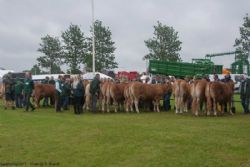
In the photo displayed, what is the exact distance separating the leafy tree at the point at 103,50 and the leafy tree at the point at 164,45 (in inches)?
236

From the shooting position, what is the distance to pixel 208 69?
3984cm

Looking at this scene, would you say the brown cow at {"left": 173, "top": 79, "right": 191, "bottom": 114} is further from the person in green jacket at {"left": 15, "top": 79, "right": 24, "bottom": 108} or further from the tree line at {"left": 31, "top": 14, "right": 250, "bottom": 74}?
the tree line at {"left": 31, "top": 14, "right": 250, "bottom": 74}

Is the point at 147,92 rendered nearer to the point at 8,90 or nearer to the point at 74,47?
the point at 8,90

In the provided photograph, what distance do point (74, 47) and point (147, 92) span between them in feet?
166

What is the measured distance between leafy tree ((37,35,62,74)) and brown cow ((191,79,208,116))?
2534 inches

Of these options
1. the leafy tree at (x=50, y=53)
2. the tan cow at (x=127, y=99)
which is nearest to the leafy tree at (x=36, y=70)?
Result: the leafy tree at (x=50, y=53)

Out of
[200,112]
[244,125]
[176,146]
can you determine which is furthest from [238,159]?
[200,112]

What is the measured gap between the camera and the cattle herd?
18719 mm

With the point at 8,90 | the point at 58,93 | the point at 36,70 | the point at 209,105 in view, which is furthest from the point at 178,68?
the point at 36,70

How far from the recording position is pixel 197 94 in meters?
19.0

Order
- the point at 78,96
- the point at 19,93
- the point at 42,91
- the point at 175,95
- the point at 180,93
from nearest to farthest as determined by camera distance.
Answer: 1. the point at 180,93
2. the point at 175,95
3. the point at 78,96
4. the point at 19,93
5. the point at 42,91

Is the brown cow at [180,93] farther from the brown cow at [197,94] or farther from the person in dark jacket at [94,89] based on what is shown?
the person in dark jacket at [94,89]

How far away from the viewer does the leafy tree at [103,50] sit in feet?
227

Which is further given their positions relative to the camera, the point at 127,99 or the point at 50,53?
the point at 50,53
